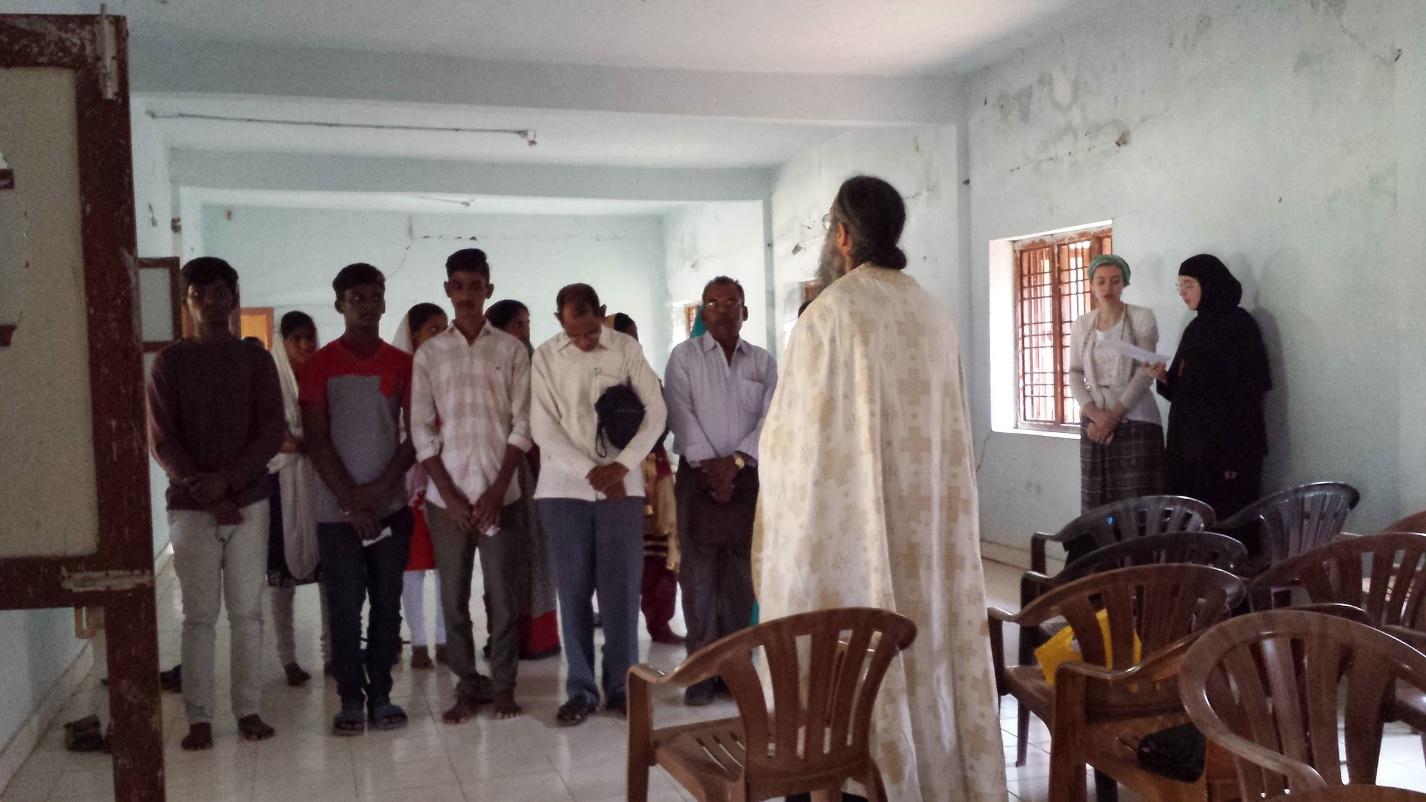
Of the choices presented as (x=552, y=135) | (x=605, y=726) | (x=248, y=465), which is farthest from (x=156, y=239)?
(x=605, y=726)

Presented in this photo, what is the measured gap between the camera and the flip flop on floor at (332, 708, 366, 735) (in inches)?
155

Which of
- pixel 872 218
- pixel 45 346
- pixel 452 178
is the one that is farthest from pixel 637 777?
pixel 452 178

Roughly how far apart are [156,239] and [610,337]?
516 centimetres

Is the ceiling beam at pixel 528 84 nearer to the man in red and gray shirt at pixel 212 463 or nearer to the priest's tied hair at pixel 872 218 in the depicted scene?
the man in red and gray shirt at pixel 212 463

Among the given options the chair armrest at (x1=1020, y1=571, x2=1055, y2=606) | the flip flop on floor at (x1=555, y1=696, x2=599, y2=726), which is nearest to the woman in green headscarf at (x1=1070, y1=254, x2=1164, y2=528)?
the chair armrest at (x1=1020, y1=571, x2=1055, y2=606)

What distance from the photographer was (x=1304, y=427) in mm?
4863

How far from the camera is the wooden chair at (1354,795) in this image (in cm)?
123

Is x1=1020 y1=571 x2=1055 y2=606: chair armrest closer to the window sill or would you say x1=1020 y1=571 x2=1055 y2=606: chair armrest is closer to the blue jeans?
the blue jeans

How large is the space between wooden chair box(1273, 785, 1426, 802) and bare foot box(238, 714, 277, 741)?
137 inches

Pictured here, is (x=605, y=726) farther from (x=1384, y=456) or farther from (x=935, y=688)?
(x=1384, y=456)

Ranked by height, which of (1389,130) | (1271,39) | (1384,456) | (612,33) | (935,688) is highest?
(612,33)

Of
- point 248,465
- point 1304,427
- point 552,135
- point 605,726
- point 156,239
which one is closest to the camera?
point 248,465

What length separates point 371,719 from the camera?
4.02 metres

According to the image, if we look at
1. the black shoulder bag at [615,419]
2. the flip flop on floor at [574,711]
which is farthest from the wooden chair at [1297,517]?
the flip flop on floor at [574,711]
